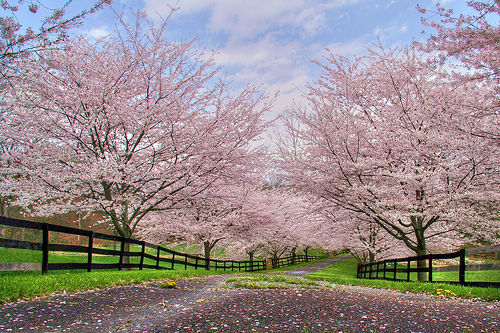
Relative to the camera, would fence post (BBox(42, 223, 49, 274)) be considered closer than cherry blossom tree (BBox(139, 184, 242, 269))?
Yes

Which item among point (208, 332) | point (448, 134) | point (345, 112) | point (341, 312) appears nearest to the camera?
point (208, 332)

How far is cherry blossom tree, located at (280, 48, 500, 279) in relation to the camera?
1069 cm

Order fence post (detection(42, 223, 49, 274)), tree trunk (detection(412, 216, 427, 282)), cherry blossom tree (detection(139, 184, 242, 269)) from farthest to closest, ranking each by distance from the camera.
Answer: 1. cherry blossom tree (detection(139, 184, 242, 269))
2. tree trunk (detection(412, 216, 427, 282))
3. fence post (detection(42, 223, 49, 274))

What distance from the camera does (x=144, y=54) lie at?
11.8 metres

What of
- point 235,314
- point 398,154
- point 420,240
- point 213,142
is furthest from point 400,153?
point 235,314

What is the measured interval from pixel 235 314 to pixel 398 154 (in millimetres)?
9354

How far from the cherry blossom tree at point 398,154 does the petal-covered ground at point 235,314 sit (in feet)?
16.1

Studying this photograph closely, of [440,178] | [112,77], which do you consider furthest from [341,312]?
[112,77]

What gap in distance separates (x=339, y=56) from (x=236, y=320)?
37.6ft

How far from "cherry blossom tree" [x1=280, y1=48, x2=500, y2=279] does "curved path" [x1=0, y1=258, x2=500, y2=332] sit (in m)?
4.90

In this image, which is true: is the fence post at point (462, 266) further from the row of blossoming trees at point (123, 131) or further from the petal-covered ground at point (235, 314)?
the row of blossoming trees at point (123, 131)

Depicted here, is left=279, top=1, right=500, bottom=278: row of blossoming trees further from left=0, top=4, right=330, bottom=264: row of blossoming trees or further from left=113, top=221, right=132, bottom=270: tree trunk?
left=113, top=221, right=132, bottom=270: tree trunk

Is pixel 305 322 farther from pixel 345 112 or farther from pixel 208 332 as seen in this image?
pixel 345 112

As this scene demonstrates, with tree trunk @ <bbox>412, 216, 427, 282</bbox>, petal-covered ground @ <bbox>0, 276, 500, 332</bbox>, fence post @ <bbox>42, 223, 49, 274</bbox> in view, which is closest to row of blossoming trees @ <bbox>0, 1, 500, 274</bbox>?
tree trunk @ <bbox>412, 216, 427, 282</bbox>
